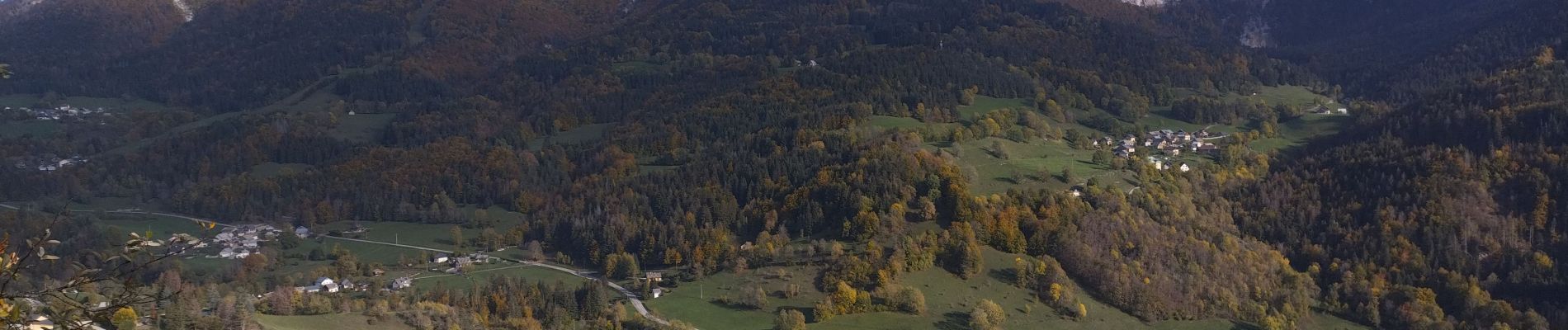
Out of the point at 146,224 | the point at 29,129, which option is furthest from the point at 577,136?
the point at 29,129

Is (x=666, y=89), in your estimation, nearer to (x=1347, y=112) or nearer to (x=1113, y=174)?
(x=1113, y=174)

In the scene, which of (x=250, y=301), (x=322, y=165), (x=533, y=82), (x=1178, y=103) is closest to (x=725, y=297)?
(x=250, y=301)

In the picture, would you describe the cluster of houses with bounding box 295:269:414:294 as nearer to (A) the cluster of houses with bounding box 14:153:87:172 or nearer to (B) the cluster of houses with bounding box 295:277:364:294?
(B) the cluster of houses with bounding box 295:277:364:294

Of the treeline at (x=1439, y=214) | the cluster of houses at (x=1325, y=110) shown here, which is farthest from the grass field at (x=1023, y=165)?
the cluster of houses at (x=1325, y=110)

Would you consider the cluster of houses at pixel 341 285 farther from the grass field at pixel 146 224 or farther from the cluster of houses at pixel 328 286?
the grass field at pixel 146 224

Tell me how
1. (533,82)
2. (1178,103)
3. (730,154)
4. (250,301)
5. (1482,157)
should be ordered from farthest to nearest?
(533,82)
(1178,103)
(730,154)
(1482,157)
(250,301)

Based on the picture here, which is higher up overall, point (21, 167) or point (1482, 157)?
point (1482, 157)

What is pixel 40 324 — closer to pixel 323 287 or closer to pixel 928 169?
pixel 323 287
